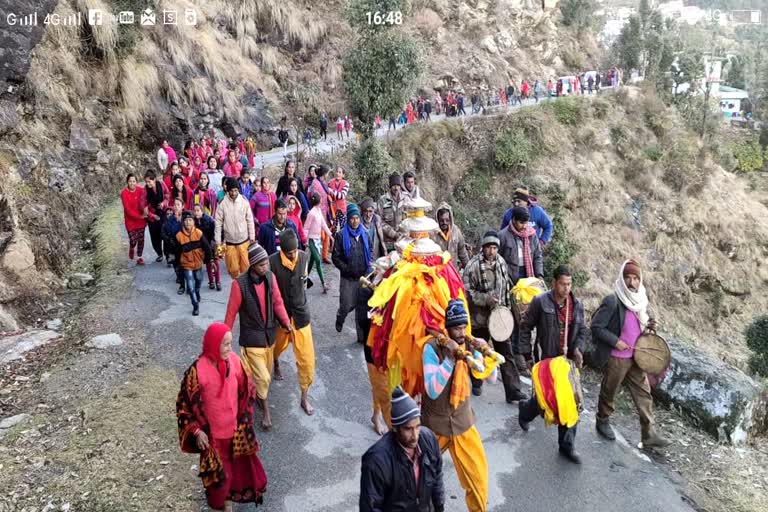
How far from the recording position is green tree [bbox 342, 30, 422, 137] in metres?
15.6

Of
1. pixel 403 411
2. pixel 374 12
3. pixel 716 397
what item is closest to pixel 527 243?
pixel 716 397

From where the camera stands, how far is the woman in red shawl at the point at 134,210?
9.88 meters

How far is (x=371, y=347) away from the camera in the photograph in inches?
204

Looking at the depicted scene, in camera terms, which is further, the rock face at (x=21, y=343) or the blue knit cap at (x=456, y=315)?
the rock face at (x=21, y=343)

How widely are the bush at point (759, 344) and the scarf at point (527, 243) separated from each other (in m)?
8.62

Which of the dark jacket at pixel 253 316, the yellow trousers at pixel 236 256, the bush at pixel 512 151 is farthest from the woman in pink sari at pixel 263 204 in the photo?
the bush at pixel 512 151

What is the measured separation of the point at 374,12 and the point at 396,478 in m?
14.7

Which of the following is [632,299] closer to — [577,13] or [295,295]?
[295,295]

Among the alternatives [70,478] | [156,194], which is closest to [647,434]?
[70,478]

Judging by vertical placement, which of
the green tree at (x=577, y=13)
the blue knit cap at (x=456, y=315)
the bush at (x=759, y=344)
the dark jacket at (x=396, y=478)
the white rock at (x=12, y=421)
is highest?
the green tree at (x=577, y=13)

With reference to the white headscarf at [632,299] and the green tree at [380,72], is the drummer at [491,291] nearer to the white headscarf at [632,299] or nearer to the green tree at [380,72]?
the white headscarf at [632,299]

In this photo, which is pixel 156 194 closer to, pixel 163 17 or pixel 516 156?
pixel 163 17

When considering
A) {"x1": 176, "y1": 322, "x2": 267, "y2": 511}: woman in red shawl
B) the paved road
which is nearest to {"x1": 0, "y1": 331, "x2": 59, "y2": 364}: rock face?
the paved road

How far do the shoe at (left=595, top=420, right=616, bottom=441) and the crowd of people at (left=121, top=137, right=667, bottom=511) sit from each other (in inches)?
0.4
